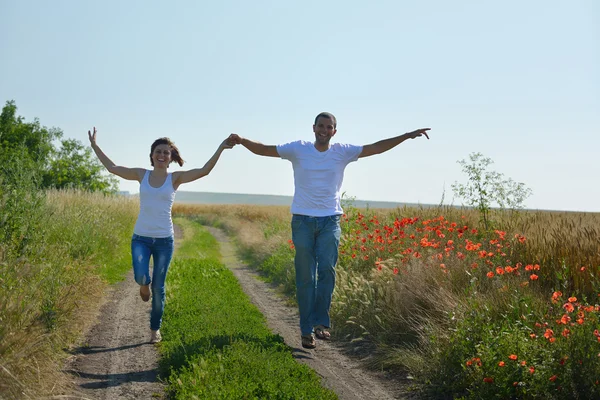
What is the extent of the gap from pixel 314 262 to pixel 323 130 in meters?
1.64

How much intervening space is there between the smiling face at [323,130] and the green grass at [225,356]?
2.47 m

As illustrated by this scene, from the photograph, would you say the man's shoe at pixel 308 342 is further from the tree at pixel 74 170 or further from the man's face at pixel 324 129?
the tree at pixel 74 170

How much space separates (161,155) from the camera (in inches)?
294

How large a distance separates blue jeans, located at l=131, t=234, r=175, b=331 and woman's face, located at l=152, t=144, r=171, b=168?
94 cm

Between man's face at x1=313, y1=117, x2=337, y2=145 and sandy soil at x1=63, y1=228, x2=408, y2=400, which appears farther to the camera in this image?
man's face at x1=313, y1=117, x2=337, y2=145

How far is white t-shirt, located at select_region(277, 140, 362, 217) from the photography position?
23.7ft

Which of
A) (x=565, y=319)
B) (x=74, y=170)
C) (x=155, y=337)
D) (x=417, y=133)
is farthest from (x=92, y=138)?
(x=74, y=170)

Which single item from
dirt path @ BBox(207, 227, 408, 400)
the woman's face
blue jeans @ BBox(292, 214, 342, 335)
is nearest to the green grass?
dirt path @ BBox(207, 227, 408, 400)

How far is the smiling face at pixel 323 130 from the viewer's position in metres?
7.30

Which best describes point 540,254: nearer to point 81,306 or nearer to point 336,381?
point 336,381

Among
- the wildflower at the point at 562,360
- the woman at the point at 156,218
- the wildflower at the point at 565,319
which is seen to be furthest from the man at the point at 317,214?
the wildflower at the point at 562,360

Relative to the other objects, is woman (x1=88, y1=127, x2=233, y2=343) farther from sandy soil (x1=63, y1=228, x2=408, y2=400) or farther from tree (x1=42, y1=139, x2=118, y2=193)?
tree (x1=42, y1=139, x2=118, y2=193)

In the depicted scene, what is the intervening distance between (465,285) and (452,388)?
220cm

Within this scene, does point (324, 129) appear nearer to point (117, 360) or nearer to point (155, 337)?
point (155, 337)
